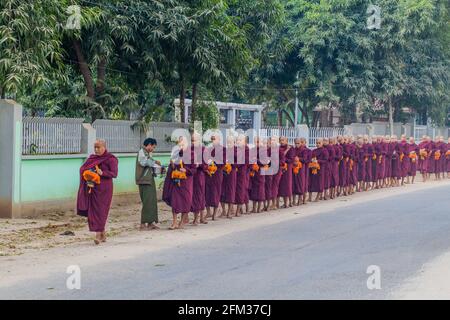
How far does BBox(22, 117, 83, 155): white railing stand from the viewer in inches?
739

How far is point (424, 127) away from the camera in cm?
4759

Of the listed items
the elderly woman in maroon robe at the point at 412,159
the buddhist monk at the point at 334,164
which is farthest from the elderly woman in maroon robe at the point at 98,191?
the elderly woman in maroon robe at the point at 412,159

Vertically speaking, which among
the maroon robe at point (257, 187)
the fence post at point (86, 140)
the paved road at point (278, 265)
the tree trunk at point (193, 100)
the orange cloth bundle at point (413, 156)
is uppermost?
the tree trunk at point (193, 100)

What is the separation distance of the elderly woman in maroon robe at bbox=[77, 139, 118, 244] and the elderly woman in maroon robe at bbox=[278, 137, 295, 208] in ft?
26.3

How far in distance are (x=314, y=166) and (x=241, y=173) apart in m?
4.67

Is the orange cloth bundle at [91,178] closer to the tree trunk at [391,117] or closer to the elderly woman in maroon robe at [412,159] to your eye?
the elderly woman in maroon robe at [412,159]

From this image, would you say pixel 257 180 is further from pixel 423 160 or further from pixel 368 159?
pixel 423 160

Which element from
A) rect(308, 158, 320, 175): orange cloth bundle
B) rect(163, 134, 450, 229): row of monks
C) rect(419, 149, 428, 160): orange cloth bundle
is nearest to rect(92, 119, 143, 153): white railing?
rect(163, 134, 450, 229): row of monks

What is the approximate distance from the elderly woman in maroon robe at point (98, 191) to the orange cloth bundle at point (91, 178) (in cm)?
2

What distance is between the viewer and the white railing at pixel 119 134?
22.0 m

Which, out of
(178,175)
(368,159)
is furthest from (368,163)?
(178,175)

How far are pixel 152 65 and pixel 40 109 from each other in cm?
400

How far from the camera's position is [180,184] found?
17.2 m
